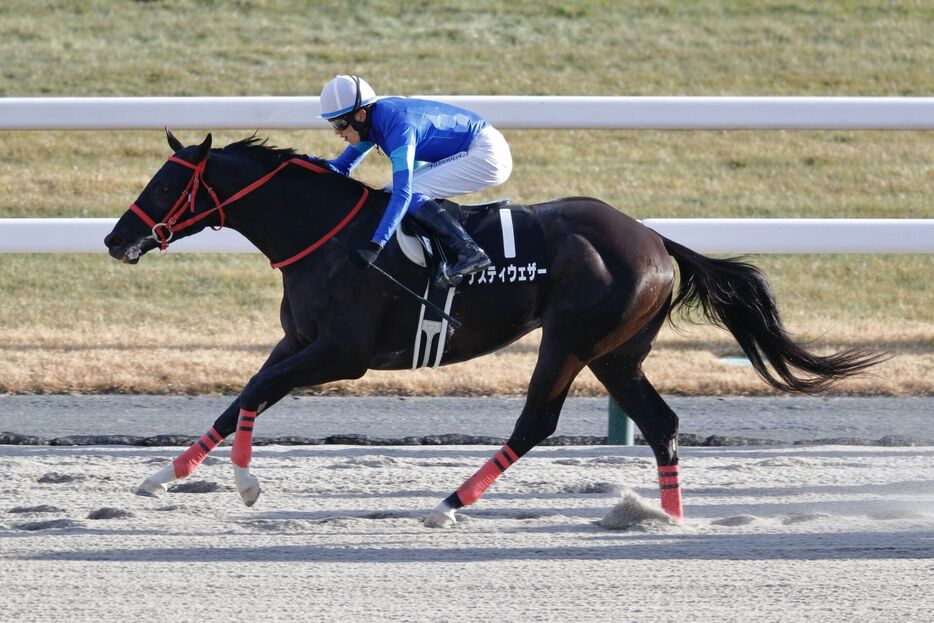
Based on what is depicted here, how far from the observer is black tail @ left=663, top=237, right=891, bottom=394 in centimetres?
610

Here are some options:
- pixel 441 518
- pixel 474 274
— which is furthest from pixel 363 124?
pixel 441 518

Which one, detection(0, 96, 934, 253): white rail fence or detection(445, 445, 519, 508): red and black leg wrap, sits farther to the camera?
detection(0, 96, 934, 253): white rail fence

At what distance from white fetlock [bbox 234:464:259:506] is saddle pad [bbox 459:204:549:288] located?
1.14m

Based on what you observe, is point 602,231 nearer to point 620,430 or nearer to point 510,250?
point 510,250

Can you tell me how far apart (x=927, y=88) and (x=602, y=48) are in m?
Answer: 3.83

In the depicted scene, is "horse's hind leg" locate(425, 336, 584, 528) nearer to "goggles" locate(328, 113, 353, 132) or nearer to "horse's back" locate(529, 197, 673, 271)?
"horse's back" locate(529, 197, 673, 271)

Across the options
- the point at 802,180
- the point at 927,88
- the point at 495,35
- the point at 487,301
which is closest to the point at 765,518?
the point at 487,301

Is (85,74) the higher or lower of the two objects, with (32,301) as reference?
higher

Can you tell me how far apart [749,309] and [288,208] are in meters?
2.04

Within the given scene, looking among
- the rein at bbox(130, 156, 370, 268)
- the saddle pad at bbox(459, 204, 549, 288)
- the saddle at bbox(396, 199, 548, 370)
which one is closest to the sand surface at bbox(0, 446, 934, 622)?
the saddle at bbox(396, 199, 548, 370)

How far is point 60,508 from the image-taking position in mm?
5742

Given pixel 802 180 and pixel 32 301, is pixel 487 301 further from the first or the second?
pixel 802 180

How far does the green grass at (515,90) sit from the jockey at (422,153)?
4110 millimetres

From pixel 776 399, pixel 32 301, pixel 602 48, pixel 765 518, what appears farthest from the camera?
pixel 602 48
